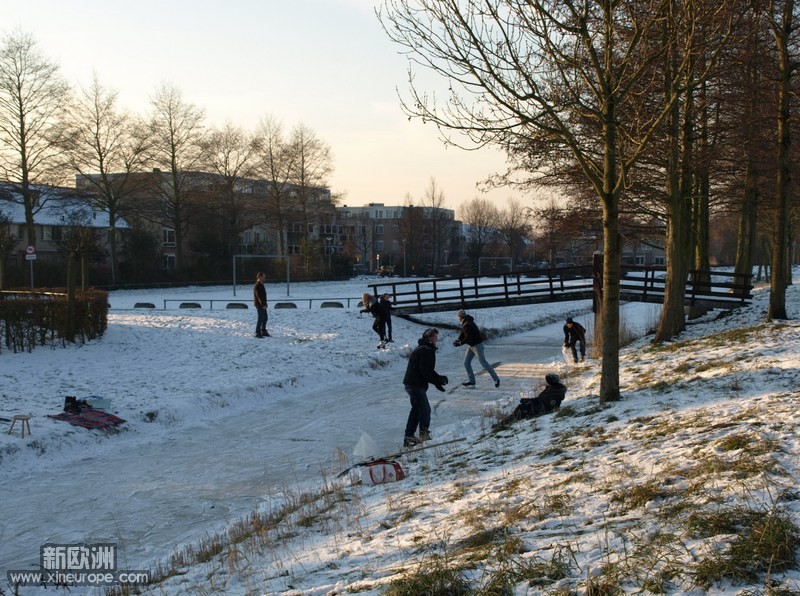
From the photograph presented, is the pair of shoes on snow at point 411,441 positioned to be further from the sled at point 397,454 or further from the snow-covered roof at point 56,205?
the snow-covered roof at point 56,205

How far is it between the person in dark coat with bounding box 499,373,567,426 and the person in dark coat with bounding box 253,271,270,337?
11.0 meters

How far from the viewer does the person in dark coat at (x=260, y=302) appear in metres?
19.5

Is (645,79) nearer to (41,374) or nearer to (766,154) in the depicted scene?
(766,154)

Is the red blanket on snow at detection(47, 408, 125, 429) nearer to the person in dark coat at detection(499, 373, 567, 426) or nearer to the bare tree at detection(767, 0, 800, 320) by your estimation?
the person in dark coat at detection(499, 373, 567, 426)

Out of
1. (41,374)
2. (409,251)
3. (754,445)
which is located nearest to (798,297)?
(754,445)

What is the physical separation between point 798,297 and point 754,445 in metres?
20.6

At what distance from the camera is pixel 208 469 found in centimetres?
940

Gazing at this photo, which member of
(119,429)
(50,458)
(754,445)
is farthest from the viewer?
(119,429)

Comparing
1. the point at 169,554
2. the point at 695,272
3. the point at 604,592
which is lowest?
the point at 169,554

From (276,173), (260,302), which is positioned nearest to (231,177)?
(276,173)

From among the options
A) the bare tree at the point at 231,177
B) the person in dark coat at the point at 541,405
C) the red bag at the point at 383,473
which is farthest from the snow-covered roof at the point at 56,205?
the red bag at the point at 383,473

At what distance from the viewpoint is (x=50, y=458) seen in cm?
990

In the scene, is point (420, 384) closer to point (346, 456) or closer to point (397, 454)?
point (397, 454)

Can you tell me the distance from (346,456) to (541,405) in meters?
2.89
